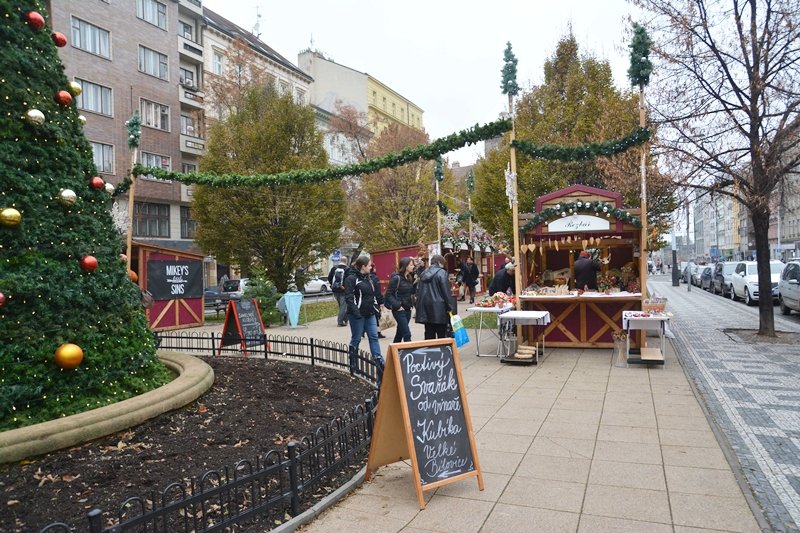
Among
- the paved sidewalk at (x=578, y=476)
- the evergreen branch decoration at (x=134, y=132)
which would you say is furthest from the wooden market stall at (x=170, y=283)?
the paved sidewalk at (x=578, y=476)

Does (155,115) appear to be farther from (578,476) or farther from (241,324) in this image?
(578,476)

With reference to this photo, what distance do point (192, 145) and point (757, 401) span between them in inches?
1361

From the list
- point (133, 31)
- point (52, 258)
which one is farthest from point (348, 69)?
point (52, 258)

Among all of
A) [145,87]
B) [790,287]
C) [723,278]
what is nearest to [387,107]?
[145,87]

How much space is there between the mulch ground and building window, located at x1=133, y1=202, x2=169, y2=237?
27526mm

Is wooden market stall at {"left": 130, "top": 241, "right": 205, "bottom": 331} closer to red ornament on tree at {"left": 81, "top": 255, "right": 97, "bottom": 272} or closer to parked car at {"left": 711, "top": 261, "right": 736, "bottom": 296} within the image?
red ornament on tree at {"left": 81, "top": 255, "right": 97, "bottom": 272}

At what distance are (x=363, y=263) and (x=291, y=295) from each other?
8220 mm

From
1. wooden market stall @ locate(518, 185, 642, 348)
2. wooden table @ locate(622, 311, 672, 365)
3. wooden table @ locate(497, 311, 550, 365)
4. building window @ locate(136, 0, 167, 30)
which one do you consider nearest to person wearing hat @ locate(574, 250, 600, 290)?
wooden market stall @ locate(518, 185, 642, 348)

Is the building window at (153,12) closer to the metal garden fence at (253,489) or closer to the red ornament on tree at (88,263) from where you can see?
the red ornament on tree at (88,263)

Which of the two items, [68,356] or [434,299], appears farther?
[434,299]

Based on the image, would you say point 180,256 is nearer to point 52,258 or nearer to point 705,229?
point 52,258

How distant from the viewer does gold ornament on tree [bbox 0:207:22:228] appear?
4781mm

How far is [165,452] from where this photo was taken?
4668 mm

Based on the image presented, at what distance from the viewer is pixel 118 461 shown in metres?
4.43
